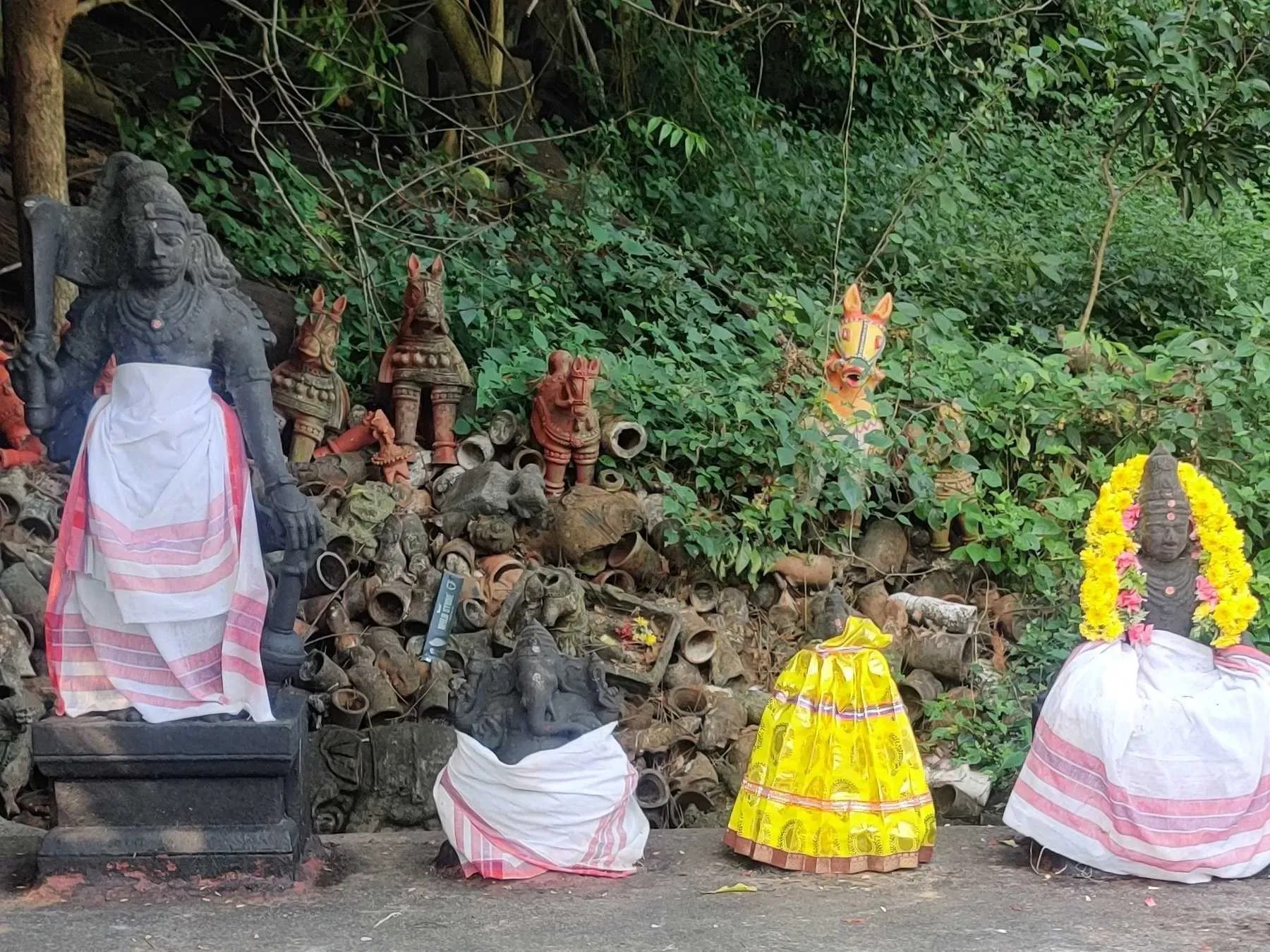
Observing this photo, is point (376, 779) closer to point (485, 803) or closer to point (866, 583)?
point (485, 803)

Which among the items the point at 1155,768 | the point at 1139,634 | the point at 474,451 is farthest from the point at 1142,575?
the point at 474,451

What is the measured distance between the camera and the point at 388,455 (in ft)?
22.1

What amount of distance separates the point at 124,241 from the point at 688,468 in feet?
11.3

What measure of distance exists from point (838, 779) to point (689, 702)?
5.26 ft

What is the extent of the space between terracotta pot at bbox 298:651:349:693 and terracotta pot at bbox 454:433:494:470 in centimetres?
160

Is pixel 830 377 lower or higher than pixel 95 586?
higher

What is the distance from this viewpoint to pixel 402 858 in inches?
177

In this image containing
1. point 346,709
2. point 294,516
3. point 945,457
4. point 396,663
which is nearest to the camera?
point 294,516

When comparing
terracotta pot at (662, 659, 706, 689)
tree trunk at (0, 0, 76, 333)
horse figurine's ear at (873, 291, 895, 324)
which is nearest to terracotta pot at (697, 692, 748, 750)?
terracotta pot at (662, 659, 706, 689)

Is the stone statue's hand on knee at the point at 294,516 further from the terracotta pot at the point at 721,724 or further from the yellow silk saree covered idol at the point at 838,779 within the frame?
the terracotta pot at the point at 721,724

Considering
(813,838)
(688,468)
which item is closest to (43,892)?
(813,838)

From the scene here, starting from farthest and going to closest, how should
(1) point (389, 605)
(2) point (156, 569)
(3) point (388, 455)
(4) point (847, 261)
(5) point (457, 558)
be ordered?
1. (4) point (847, 261)
2. (3) point (388, 455)
3. (5) point (457, 558)
4. (1) point (389, 605)
5. (2) point (156, 569)

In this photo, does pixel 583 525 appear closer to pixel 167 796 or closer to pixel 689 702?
pixel 689 702

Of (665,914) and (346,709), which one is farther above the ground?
(346,709)
